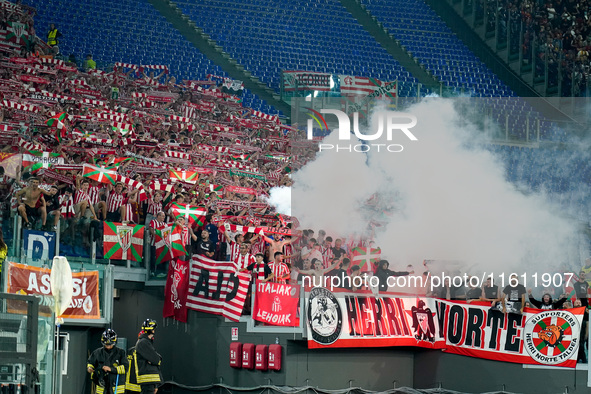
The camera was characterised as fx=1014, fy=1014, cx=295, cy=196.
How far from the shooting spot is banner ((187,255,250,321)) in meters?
13.8

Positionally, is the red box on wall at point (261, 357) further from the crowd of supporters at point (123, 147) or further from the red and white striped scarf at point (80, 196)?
the red and white striped scarf at point (80, 196)

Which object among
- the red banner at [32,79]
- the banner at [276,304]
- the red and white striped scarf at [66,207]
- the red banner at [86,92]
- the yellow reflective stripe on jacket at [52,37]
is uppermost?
the yellow reflective stripe on jacket at [52,37]

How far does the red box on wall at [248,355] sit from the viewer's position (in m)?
13.6

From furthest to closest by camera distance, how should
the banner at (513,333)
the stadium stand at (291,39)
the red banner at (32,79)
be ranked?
1. the stadium stand at (291,39)
2. the red banner at (32,79)
3. the banner at (513,333)

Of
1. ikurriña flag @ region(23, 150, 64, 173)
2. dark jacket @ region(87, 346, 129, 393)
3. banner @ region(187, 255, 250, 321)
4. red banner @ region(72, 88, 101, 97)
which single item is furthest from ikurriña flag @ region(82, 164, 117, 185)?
red banner @ region(72, 88, 101, 97)

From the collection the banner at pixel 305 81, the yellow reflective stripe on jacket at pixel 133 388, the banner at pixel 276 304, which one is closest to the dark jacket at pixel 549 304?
the banner at pixel 276 304

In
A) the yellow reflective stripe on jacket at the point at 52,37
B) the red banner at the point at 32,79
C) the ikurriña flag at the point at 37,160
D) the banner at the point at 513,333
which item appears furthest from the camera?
the yellow reflective stripe on jacket at the point at 52,37

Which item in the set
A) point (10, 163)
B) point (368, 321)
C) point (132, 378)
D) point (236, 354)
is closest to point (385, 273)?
point (368, 321)

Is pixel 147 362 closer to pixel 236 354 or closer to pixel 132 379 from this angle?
pixel 132 379

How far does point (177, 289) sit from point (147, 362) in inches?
103

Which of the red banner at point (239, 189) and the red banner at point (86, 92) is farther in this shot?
the red banner at point (86, 92)

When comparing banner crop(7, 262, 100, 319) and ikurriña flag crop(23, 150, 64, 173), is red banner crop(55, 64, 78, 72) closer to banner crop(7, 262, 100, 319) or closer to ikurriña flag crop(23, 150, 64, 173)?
ikurriña flag crop(23, 150, 64, 173)

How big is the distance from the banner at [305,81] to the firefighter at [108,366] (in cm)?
1357

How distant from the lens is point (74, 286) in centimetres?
1357
